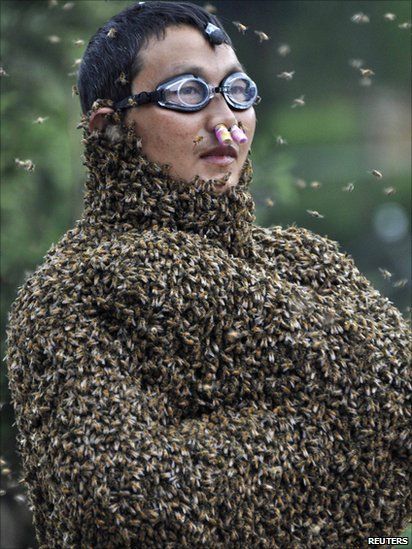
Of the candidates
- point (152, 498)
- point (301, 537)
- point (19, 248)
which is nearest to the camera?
point (152, 498)

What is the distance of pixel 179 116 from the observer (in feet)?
11.7

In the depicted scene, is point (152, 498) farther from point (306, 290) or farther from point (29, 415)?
point (306, 290)

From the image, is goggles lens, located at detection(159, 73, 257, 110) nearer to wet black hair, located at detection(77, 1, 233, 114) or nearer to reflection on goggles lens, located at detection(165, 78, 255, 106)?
reflection on goggles lens, located at detection(165, 78, 255, 106)

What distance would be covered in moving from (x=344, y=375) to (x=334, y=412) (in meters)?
0.13

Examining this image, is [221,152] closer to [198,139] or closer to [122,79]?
[198,139]

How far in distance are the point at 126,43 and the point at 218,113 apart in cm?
39

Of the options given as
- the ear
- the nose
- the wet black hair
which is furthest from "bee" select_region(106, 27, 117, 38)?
the nose

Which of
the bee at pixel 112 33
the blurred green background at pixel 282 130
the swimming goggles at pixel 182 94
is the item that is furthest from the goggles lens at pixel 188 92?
the blurred green background at pixel 282 130

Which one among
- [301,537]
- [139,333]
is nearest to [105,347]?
[139,333]

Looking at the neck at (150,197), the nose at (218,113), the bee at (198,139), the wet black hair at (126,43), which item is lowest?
the neck at (150,197)

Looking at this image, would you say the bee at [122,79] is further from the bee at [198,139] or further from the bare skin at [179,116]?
the bee at [198,139]

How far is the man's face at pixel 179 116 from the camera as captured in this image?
357 centimetres

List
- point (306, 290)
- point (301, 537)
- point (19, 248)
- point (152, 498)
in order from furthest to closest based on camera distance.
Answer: point (19, 248) → point (306, 290) → point (301, 537) → point (152, 498)

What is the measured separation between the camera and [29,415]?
349 centimetres
